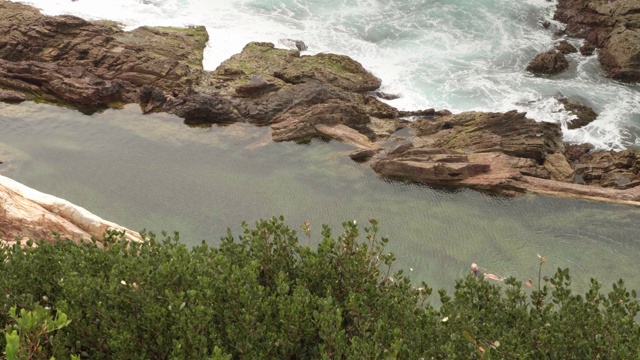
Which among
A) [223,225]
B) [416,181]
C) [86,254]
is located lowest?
[223,225]

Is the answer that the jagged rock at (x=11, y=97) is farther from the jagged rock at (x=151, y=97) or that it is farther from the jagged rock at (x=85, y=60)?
the jagged rock at (x=151, y=97)

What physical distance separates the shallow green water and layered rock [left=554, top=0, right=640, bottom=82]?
13.9m

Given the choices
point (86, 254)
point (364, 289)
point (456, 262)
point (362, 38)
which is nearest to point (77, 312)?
point (86, 254)

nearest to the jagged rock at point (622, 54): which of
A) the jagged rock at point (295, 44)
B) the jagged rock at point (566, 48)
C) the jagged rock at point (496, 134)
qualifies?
the jagged rock at point (566, 48)

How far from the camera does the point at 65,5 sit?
95.9ft

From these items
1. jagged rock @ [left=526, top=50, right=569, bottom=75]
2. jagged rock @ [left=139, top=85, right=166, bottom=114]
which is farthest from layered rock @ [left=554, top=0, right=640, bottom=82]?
jagged rock @ [left=139, top=85, right=166, bottom=114]

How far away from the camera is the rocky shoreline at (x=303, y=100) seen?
16312 mm

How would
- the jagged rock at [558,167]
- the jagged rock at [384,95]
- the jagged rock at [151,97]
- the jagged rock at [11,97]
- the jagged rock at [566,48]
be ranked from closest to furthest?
1. the jagged rock at [558,167]
2. the jagged rock at [11,97]
3. the jagged rock at [151,97]
4. the jagged rock at [384,95]
5. the jagged rock at [566,48]

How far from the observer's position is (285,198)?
49.5 feet

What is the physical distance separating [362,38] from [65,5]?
1547cm

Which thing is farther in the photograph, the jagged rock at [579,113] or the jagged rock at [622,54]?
the jagged rock at [622,54]

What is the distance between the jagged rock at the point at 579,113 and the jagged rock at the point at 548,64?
278 cm

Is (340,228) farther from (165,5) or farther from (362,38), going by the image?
(165,5)

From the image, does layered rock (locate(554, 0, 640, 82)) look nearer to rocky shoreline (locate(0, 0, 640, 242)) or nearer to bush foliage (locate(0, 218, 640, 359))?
rocky shoreline (locate(0, 0, 640, 242))
